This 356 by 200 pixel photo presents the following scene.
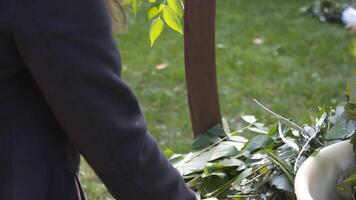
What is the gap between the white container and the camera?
1.22m

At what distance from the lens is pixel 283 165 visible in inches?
54.9

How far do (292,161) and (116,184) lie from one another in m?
0.57

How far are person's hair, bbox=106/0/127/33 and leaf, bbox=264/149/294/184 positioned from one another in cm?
40

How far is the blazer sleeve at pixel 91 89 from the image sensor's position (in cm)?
89

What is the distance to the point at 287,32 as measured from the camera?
16.2ft

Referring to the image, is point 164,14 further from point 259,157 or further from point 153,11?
point 259,157

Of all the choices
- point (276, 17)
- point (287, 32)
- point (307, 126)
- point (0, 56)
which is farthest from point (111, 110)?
point (276, 17)

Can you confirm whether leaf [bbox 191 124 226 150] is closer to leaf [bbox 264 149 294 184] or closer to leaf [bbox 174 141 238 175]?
leaf [bbox 174 141 238 175]

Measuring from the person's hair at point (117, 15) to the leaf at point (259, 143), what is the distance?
46 centimetres

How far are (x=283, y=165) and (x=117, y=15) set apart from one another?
46 cm

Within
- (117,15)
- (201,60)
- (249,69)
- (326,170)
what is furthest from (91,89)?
(249,69)

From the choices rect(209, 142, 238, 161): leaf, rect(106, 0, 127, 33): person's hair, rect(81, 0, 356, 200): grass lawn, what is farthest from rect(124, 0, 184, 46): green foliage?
rect(81, 0, 356, 200): grass lawn

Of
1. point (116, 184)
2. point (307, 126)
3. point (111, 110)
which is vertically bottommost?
point (307, 126)

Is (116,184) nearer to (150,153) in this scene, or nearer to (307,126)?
(150,153)
